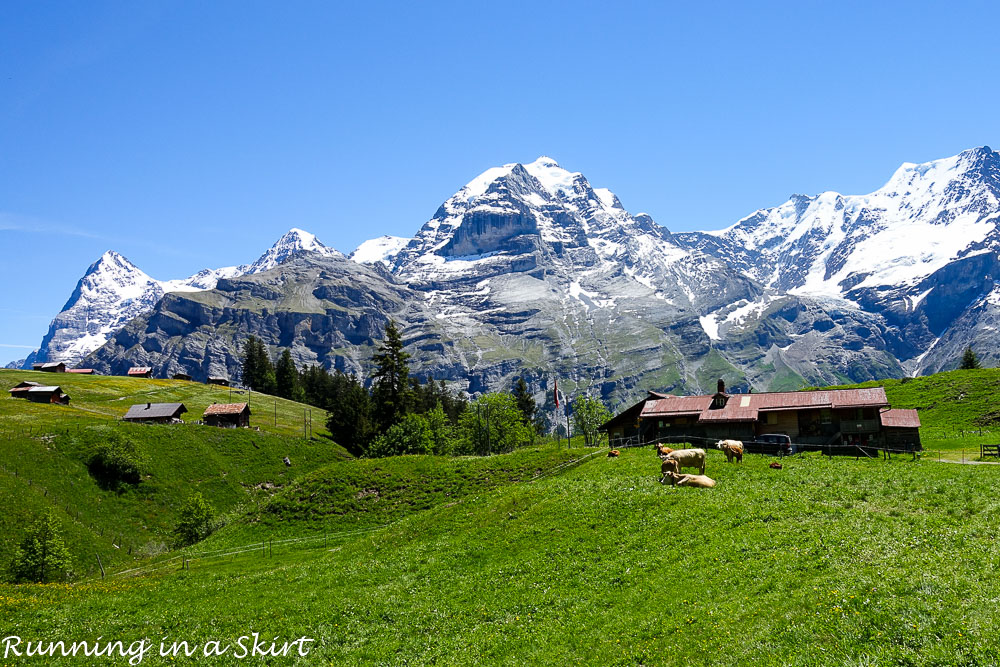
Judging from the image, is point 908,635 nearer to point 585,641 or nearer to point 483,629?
point 585,641

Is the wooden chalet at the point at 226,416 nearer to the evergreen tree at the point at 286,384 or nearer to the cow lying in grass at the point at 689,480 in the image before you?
the evergreen tree at the point at 286,384

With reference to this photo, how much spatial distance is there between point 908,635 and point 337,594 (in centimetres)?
2462

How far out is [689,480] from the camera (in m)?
38.8

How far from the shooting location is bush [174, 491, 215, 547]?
2554 inches

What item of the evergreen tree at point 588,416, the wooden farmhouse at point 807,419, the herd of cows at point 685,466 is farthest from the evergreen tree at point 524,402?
the herd of cows at point 685,466

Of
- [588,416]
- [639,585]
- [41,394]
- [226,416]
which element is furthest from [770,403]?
[41,394]

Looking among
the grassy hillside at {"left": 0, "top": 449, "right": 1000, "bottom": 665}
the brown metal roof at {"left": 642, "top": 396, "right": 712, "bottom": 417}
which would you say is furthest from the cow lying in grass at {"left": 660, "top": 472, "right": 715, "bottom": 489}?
the brown metal roof at {"left": 642, "top": 396, "right": 712, "bottom": 417}

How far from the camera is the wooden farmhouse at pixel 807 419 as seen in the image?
209ft

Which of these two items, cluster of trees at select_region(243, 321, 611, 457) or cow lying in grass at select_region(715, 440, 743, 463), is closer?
cow lying in grass at select_region(715, 440, 743, 463)

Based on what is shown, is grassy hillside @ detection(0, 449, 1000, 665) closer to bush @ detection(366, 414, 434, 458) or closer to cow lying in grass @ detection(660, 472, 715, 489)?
cow lying in grass @ detection(660, 472, 715, 489)

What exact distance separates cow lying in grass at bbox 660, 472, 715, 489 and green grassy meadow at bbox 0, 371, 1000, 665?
110cm

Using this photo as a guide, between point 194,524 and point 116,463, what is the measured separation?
21497 millimetres

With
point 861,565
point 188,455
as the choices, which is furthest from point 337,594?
point 188,455

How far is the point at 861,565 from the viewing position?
21312 mm
